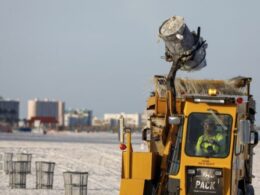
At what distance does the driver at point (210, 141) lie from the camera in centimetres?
1414

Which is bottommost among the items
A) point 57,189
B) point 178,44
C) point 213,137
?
point 57,189

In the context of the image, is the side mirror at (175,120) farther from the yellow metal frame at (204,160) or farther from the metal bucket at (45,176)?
the metal bucket at (45,176)

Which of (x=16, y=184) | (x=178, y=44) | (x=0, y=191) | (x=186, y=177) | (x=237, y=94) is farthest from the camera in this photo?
(x=16, y=184)

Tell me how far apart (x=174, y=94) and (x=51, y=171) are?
8153 mm

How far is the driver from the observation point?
557 inches

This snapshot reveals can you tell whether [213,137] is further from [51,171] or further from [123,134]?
[51,171]

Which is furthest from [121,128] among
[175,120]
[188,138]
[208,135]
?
[208,135]

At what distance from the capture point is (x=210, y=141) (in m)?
14.2

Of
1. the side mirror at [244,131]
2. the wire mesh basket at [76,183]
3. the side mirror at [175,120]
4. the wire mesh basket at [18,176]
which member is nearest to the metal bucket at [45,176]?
the wire mesh basket at [18,176]

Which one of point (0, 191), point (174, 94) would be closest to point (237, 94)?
point (174, 94)

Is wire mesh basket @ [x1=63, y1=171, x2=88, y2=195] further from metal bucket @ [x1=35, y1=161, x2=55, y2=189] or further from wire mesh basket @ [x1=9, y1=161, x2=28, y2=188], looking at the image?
wire mesh basket @ [x1=9, y1=161, x2=28, y2=188]

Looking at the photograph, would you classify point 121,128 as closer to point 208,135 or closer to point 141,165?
point 141,165

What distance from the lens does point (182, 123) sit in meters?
14.4

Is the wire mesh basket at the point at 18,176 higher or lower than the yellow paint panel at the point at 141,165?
lower
